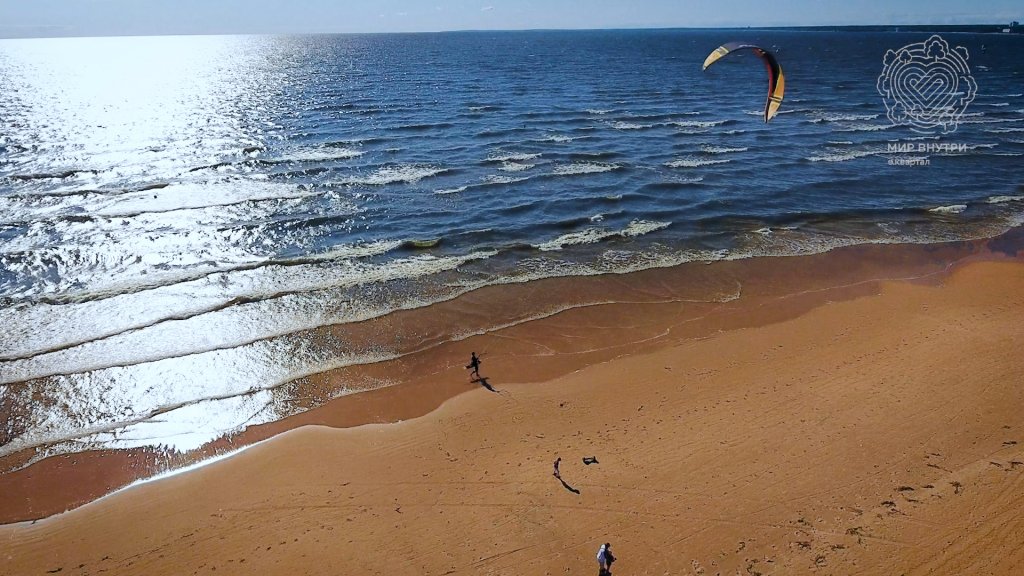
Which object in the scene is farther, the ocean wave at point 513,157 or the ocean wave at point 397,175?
the ocean wave at point 513,157

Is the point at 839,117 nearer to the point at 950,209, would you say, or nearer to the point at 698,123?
the point at 698,123

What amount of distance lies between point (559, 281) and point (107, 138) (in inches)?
1474

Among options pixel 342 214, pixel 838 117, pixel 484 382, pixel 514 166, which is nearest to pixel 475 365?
pixel 484 382

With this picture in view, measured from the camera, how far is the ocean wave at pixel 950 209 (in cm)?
2961

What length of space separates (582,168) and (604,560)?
28.1 metres

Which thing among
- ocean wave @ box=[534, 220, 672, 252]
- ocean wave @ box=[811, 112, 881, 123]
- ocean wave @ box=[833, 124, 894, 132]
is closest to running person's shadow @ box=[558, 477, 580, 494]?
ocean wave @ box=[534, 220, 672, 252]

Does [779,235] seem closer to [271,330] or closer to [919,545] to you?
[919,545]

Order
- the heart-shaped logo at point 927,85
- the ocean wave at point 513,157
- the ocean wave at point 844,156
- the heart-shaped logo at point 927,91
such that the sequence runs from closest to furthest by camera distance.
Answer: the ocean wave at point 513,157 < the ocean wave at point 844,156 < the heart-shaped logo at point 927,91 < the heart-shaped logo at point 927,85

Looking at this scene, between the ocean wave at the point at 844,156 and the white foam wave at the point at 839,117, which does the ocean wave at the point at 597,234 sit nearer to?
the ocean wave at the point at 844,156

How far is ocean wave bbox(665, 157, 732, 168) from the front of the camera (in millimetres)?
36562

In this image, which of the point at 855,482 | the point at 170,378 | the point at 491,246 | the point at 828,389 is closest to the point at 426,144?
the point at 491,246

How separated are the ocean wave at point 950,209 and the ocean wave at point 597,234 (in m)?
14.1

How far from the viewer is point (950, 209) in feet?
98.2

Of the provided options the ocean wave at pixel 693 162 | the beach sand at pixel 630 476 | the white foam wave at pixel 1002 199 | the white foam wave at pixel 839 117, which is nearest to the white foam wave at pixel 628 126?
the ocean wave at pixel 693 162
